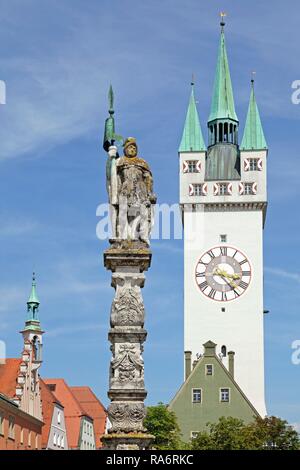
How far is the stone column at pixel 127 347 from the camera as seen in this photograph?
15.1 metres

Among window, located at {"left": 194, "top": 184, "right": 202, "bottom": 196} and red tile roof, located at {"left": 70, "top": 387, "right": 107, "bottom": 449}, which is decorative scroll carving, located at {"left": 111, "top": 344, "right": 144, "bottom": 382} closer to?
window, located at {"left": 194, "top": 184, "right": 202, "bottom": 196}

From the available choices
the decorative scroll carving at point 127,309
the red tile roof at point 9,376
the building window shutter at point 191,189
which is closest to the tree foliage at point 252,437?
the red tile roof at point 9,376

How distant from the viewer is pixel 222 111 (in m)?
89.1

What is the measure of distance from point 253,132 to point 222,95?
15.1 ft

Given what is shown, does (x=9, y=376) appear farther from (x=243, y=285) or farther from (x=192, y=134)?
(x=192, y=134)

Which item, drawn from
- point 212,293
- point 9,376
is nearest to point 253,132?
point 212,293

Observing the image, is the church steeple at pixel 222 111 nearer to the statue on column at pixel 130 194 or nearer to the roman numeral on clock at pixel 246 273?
the roman numeral on clock at pixel 246 273

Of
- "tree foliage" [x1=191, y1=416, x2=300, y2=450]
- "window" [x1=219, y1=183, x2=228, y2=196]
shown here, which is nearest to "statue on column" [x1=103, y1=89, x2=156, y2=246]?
"tree foliage" [x1=191, y1=416, x2=300, y2=450]

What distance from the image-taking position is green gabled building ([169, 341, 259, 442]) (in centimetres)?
7162

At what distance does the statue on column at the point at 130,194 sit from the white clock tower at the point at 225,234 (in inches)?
2536

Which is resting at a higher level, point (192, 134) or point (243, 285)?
point (192, 134)
